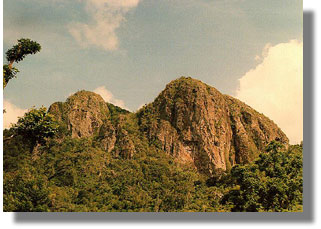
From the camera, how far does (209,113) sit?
27203mm

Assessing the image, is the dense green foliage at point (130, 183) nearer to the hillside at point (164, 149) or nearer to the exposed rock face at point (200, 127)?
the hillside at point (164, 149)

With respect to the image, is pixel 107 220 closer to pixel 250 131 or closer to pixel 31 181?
pixel 31 181

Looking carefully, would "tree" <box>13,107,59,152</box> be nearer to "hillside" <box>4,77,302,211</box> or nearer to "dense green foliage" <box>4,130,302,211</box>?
"dense green foliage" <box>4,130,302,211</box>

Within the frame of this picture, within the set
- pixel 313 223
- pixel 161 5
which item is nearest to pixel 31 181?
pixel 161 5

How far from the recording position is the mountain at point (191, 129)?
84.8 feet

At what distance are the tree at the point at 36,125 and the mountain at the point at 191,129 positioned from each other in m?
18.0

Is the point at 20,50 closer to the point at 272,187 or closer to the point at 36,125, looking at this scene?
the point at 36,125

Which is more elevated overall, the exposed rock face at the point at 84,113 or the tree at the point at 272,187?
the exposed rock face at the point at 84,113

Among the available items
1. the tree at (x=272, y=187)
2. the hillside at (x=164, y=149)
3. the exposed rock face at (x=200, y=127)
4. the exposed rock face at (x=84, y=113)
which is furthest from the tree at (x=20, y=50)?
the exposed rock face at (x=84, y=113)

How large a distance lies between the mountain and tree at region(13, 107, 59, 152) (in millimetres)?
17980

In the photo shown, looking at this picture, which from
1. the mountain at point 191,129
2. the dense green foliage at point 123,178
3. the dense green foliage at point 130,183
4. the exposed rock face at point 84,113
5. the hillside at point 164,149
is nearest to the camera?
the dense green foliage at point 123,178

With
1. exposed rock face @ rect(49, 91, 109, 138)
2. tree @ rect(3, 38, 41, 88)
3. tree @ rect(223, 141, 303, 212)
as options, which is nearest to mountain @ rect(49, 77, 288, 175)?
exposed rock face @ rect(49, 91, 109, 138)

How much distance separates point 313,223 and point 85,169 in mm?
14869

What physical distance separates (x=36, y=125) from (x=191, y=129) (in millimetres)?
21695
